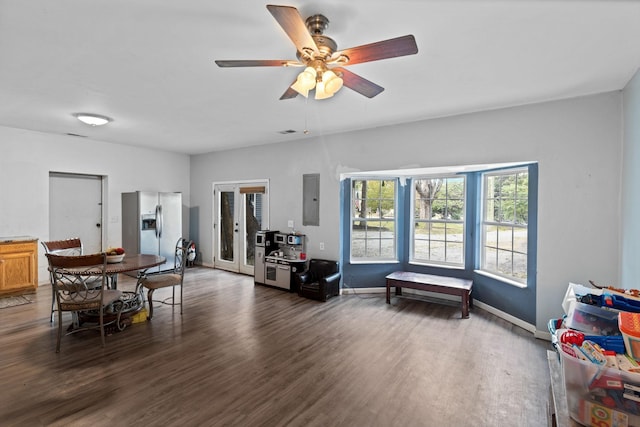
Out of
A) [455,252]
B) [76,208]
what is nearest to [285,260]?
[455,252]

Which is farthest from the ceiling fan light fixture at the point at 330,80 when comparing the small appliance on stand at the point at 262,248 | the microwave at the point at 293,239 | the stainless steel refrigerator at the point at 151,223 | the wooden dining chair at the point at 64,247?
the stainless steel refrigerator at the point at 151,223

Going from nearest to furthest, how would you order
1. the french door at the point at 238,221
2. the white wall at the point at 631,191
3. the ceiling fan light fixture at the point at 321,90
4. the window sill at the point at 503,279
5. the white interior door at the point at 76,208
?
the ceiling fan light fixture at the point at 321,90, the white wall at the point at 631,191, the window sill at the point at 503,279, the white interior door at the point at 76,208, the french door at the point at 238,221

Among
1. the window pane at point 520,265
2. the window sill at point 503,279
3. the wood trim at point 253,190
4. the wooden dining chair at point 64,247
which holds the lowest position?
the window sill at point 503,279

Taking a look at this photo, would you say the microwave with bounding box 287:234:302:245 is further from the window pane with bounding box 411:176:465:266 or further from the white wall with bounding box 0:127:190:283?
the white wall with bounding box 0:127:190:283

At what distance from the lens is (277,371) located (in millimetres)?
2789

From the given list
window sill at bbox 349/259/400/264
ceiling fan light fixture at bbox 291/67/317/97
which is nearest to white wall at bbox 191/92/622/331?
window sill at bbox 349/259/400/264

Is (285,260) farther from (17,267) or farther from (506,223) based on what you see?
(17,267)

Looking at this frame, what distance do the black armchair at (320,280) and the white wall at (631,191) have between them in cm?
341

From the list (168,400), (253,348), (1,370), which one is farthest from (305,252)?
(1,370)

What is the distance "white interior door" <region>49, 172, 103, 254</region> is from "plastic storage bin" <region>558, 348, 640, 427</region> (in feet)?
24.0

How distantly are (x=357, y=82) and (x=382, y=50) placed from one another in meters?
0.51

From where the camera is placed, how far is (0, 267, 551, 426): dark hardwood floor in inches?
87.4

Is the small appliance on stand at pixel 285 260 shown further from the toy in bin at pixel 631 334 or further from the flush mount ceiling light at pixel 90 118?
the toy in bin at pixel 631 334

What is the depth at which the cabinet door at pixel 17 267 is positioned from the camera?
4617 millimetres
